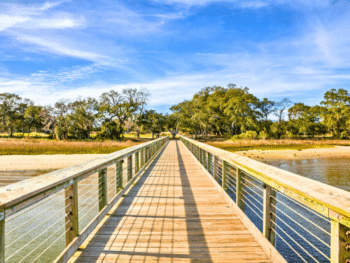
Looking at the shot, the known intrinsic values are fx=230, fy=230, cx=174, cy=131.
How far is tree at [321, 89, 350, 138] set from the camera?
47656mm

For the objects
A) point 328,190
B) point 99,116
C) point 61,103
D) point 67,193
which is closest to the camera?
point 328,190

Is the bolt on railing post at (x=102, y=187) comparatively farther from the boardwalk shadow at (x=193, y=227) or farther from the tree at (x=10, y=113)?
the tree at (x=10, y=113)

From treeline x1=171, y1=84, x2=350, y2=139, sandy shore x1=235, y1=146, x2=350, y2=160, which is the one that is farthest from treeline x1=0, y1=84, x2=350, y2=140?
sandy shore x1=235, y1=146, x2=350, y2=160

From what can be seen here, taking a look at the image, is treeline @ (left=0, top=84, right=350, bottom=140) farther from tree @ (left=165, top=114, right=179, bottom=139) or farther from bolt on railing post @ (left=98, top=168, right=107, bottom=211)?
bolt on railing post @ (left=98, top=168, right=107, bottom=211)

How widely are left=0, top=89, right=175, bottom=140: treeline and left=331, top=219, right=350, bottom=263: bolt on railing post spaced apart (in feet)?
130

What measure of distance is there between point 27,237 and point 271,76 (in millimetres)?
60197

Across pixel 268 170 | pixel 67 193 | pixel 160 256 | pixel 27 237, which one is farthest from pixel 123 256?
pixel 27 237

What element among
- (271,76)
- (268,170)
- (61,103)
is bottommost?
(268,170)

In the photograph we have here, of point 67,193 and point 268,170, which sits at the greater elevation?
point 268,170

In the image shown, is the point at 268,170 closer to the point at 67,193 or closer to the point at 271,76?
the point at 67,193

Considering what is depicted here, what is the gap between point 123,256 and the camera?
7.91 ft

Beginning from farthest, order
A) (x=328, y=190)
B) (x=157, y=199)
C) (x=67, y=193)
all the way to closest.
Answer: (x=157, y=199), (x=67, y=193), (x=328, y=190)

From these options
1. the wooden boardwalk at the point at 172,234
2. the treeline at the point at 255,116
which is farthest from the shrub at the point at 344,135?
the wooden boardwalk at the point at 172,234

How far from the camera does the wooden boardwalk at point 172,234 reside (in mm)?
2412
